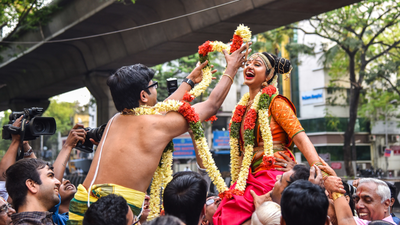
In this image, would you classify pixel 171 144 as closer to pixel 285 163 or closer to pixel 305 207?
pixel 285 163

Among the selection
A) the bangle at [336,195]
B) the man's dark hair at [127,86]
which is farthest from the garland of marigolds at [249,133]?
the man's dark hair at [127,86]

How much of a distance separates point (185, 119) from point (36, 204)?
4.34 ft

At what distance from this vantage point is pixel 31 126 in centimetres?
433

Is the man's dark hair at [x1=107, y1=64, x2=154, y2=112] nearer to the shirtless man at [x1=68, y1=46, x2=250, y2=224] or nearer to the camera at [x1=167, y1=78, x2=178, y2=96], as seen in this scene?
the shirtless man at [x1=68, y1=46, x2=250, y2=224]

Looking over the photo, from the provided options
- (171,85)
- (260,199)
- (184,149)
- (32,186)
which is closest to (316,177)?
(260,199)

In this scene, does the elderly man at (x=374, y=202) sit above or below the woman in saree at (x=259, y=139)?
below

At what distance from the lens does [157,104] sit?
346 centimetres

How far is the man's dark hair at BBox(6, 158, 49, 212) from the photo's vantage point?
10.5 feet

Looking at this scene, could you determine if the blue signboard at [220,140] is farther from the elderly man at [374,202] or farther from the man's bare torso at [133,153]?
the man's bare torso at [133,153]

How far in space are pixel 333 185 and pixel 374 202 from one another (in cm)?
114

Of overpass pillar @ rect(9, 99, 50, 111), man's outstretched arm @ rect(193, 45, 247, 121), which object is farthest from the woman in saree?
overpass pillar @ rect(9, 99, 50, 111)

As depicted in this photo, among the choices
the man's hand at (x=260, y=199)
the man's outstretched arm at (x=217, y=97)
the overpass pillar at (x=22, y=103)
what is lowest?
the man's hand at (x=260, y=199)

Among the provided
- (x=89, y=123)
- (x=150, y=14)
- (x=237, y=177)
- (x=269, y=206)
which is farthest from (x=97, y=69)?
(x=89, y=123)

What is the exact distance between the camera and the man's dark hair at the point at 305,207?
2.28m
